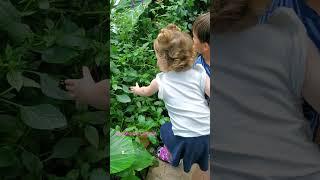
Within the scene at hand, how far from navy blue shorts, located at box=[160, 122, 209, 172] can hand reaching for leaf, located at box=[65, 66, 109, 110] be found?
0.76 feet

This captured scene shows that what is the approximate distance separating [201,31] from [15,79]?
42cm

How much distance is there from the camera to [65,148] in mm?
796

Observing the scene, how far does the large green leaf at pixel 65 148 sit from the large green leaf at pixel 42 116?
0.15ft

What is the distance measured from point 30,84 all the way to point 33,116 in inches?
2.2

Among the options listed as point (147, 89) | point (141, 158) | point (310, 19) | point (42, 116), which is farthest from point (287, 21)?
point (42, 116)

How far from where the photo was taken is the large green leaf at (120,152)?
3.40ft

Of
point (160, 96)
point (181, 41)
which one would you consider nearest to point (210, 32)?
point (181, 41)

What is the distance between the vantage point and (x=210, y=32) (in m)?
0.99

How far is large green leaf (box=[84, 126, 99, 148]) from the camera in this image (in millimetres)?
801

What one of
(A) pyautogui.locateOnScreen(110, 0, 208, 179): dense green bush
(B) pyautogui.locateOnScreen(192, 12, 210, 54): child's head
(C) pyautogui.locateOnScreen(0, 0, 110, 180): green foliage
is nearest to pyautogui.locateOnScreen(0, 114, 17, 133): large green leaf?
(C) pyautogui.locateOnScreen(0, 0, 110, 180): green foliage

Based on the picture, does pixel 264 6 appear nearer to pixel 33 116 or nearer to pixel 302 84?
pixel 302 84

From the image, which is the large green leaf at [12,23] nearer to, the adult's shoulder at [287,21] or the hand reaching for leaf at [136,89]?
the hand reaching for leaf at [136,89]

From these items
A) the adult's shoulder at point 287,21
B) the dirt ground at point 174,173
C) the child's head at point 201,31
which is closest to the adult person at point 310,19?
the adult's shoulder at point 287,21

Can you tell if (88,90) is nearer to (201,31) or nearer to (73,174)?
(73,174)
